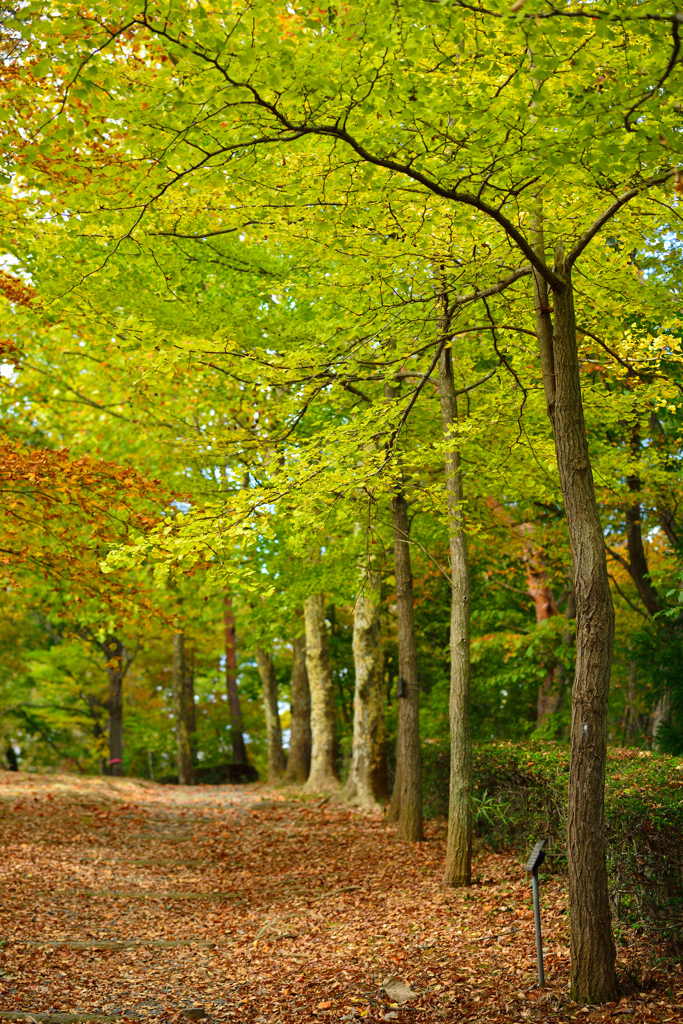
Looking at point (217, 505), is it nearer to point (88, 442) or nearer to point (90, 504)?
point (90, 504)

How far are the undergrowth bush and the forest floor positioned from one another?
28 cm

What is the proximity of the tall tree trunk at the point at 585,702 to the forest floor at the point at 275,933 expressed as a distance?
306 millimetres

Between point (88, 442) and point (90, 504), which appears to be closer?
point (90, 504)

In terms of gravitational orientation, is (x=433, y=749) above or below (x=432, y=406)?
below

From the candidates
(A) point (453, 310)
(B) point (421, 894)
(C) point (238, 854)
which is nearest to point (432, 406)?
(A) point (453, 310)

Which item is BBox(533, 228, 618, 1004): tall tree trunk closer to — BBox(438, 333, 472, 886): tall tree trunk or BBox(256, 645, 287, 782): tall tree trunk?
BBox(438, 333, 472, 886): tall tree trunk

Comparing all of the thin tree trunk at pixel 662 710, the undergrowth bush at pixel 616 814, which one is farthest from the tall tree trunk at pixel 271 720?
the thin tree trunk at pixel 662 710

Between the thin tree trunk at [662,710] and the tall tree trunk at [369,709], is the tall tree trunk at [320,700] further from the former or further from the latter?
the thin tree trunk at [662,710]

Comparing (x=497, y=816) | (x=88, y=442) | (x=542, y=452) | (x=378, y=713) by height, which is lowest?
(x=497, y=816)

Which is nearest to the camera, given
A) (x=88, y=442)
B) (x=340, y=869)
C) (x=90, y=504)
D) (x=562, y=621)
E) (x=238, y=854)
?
(x=90, y=504)

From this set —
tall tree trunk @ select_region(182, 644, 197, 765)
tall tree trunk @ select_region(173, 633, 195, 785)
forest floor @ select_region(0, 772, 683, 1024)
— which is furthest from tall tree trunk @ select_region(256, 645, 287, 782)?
forest floor @ select_region(0, 772, 683, 1024)

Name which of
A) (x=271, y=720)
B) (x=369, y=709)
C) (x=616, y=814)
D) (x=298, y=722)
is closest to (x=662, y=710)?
(x=369, y=709)

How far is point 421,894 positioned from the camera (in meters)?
8.00

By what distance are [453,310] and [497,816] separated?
5282 mm
